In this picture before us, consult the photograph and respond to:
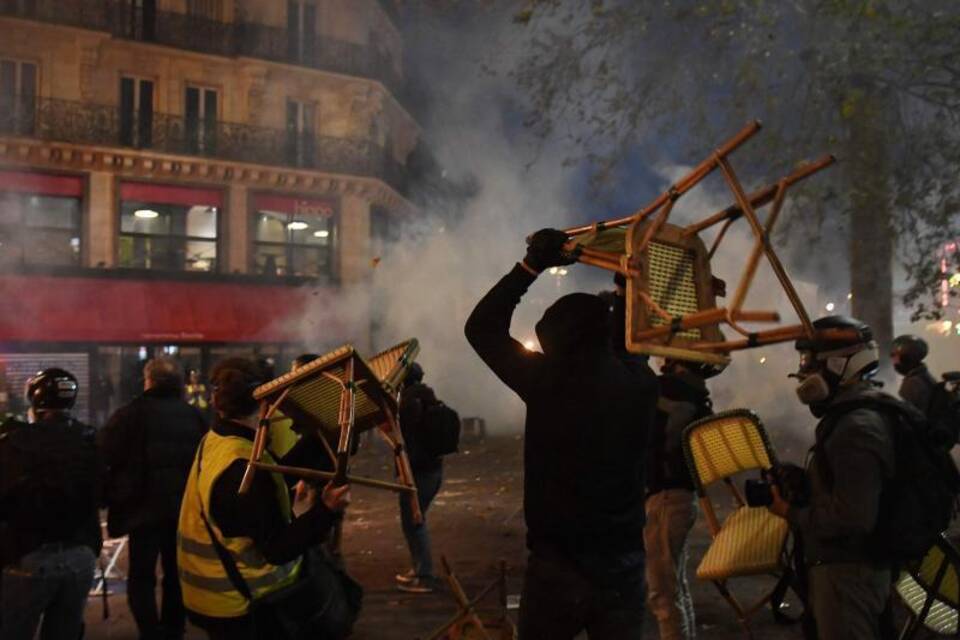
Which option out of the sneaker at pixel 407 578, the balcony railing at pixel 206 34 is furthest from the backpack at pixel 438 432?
the balcony railing at pixel 206 34

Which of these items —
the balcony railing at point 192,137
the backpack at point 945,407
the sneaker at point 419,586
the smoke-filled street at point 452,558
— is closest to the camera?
the smoke-filled street at point 452,558

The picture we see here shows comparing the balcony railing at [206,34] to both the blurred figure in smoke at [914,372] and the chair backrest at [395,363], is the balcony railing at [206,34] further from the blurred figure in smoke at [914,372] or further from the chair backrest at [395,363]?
the chair backrest at [395,363]

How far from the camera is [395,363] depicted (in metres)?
3.28

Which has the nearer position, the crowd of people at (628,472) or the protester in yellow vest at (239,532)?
the crowd of people at (628,472)

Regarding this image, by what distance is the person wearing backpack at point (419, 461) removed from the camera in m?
6.43

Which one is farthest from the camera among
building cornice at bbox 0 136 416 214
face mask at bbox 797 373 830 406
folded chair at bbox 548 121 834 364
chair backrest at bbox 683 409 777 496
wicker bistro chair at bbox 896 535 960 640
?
building cornice at bbox 0 136 416 214

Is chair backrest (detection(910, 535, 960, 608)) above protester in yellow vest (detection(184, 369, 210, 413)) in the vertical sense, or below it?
below

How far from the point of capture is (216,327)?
2066 centimetres

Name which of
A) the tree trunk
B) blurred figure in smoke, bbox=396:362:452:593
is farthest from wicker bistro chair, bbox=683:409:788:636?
the tree trunk

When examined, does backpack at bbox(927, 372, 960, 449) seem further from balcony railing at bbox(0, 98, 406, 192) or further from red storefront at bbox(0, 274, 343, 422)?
balcony railing at bbox(0, 98, 406, 192)

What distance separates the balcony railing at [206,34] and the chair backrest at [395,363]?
20.0 m

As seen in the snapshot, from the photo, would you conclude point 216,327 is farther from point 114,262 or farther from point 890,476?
point 890,476

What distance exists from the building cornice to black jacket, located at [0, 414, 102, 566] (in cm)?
1822

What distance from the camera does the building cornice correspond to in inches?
773
